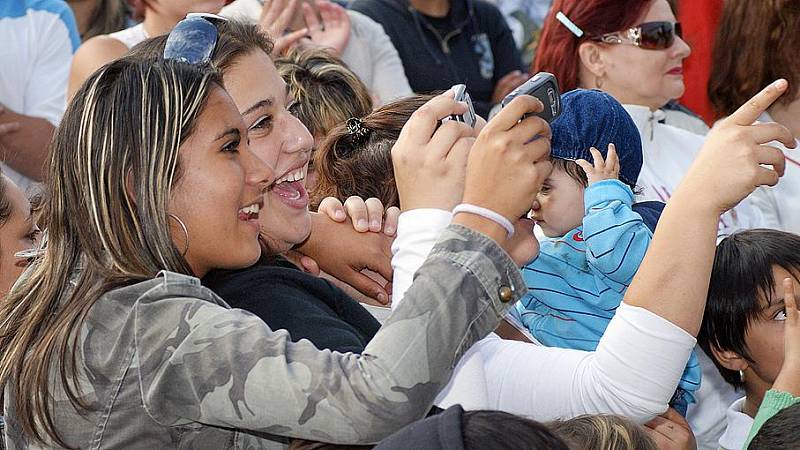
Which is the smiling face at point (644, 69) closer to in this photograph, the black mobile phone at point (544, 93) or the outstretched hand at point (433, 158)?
the black mobile phone at point (544, 93)

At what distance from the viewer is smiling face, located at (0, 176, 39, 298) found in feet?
9.37

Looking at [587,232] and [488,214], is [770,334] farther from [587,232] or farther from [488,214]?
[488,214]

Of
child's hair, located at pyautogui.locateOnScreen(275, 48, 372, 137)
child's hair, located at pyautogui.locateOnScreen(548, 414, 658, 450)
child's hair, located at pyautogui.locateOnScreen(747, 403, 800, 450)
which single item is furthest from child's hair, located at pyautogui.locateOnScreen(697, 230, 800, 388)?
child's hair, located at pyautogui.locateOnScreen(275, 48, 372, 137)

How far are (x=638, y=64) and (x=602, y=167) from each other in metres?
1.20

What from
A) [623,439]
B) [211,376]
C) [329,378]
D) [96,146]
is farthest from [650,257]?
[96,146]

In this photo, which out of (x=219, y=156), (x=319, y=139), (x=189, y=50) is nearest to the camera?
(x=219, y=156)

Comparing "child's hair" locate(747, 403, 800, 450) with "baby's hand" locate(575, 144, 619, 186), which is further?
"baby's hand" locate(575, 144, 619, 186)

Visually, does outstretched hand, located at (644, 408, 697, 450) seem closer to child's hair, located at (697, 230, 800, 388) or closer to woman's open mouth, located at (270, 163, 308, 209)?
child's hair, located at (697, 230, 800, 388)

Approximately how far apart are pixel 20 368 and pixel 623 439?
39.3 inches

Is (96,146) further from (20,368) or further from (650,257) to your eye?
(650,257)

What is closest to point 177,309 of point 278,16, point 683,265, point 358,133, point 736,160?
point 683,265

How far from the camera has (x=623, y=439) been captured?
77.9 inches

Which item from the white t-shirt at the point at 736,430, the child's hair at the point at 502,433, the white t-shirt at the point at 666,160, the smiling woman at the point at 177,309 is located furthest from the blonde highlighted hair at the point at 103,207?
the white t-shirt at the point at 666,160

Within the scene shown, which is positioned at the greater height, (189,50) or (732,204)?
(189,50)
